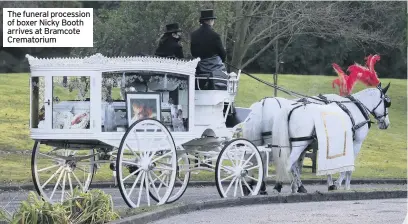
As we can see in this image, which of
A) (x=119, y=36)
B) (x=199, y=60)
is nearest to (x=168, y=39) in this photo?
(x=199, y=60)

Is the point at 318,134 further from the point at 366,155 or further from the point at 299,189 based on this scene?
the point at 366,155

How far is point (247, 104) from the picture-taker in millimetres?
42281

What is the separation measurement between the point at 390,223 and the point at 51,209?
15.3ft

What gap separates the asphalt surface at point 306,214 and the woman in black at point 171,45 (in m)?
3.30

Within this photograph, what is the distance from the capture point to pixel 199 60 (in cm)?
1630

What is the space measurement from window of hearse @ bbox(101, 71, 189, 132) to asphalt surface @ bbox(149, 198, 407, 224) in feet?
6.30

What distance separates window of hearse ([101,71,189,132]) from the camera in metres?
15.3

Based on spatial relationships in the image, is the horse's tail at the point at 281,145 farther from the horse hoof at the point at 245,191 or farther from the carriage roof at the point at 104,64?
the carriage roof at the point at 104,64

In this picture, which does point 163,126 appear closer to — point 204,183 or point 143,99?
point 143,99

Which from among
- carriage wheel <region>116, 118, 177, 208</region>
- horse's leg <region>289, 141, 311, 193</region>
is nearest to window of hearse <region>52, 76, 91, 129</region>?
carriage wheel <region>116, 118, 177, 208</region>

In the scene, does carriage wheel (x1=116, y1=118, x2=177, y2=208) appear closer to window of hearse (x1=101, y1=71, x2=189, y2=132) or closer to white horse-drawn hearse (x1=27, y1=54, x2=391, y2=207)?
white horse-drawn hearse (x1=27, y1=54, x2=391, y2=207)

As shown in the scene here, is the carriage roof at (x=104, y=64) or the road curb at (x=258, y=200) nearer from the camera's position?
the road curb at (x=258, y=200)

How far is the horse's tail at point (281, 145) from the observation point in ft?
57.7

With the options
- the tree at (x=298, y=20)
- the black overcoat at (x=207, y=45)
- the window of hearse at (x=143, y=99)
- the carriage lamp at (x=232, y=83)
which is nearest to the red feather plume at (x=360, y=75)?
the carriage lamp at (x=232, y=83)
